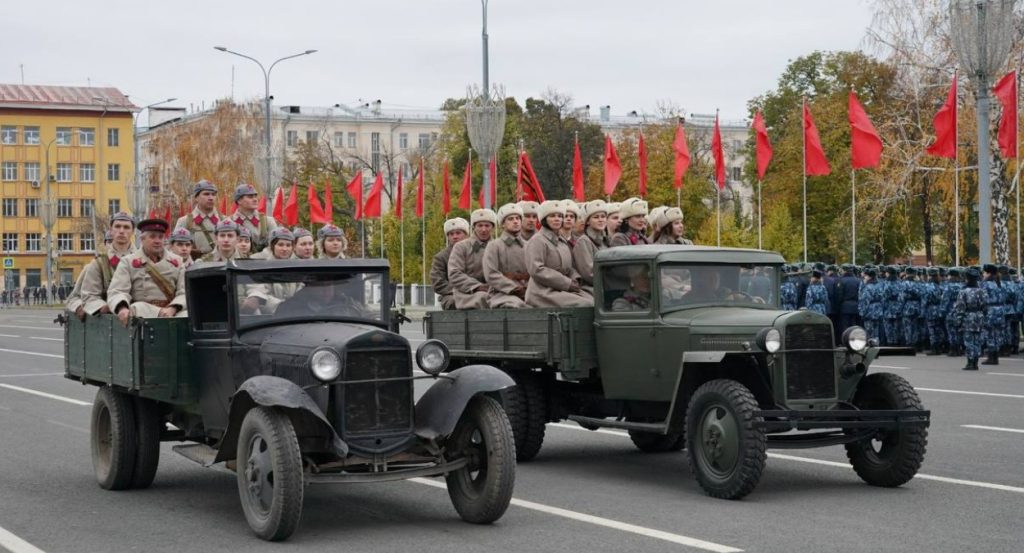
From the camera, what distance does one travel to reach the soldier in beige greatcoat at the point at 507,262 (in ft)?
45.9

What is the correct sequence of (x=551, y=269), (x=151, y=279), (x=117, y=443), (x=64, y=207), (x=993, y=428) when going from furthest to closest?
(x=64, y=207)
(x=993, y=428)
(x=551, y=269)
(x=151, y=279)
(x=117, y=443)

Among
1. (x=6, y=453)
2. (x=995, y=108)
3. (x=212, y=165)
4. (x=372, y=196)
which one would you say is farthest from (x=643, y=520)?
(x=212, y=165)

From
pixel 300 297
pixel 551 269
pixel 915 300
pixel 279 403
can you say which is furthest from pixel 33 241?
pixel 279 403

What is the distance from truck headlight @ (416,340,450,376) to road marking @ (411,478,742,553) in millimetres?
1349

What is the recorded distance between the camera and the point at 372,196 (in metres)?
53.5

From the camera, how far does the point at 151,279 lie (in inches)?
468

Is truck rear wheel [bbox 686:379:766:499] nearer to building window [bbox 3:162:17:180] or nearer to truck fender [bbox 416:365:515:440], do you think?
truck fender [bbox 416:365:515:440]

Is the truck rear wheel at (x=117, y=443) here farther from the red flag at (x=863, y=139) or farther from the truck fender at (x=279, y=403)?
the red flag at (x=863, y=139)

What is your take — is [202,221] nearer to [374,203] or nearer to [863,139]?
[863,139]

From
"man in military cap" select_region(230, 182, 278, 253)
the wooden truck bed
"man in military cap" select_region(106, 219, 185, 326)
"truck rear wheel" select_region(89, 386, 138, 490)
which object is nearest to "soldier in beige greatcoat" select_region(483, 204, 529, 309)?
the wooden truck bed

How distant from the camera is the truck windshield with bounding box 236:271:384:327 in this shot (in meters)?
10.3

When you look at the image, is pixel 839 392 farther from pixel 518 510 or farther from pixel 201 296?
pixel 201 296

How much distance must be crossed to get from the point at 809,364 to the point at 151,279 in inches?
208

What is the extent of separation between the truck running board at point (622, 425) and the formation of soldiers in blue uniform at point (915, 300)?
1436cm
